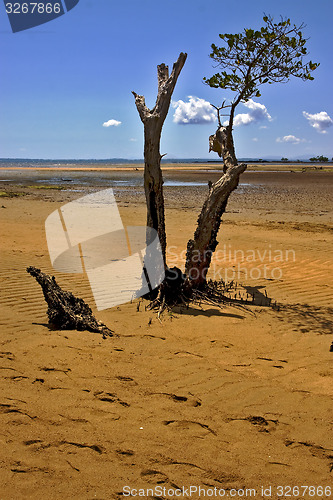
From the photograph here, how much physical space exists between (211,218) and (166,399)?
3.55m

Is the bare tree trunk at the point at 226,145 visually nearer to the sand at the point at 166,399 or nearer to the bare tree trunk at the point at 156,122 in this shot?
the bare tree trunk at the point at 156,122

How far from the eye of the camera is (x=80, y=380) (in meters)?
4.02

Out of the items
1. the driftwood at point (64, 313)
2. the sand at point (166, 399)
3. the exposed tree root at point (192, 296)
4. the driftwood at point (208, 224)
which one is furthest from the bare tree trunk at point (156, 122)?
the driftwood at point (64, 313)

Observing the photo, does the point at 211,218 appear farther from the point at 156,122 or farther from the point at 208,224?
the point at 156,122

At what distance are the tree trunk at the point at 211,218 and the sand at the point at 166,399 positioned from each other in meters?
0.82

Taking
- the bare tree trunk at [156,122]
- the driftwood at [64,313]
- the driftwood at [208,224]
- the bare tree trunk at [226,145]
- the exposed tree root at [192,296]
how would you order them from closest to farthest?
the driftwood at [64,313] → the bare tree trunk at [156,122] → the exposed tree root at [192,296] → the driftwood at [208,224] → the bare tree trunk at [226,145]

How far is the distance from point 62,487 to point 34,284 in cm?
484

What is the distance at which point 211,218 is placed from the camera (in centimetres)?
675

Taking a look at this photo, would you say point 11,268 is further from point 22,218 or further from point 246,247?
point 22,218

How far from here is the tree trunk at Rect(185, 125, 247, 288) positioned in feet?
22.0

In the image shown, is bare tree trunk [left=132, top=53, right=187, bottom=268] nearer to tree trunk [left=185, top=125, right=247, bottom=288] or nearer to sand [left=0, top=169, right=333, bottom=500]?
tree trunk [left=185, top=125, right=247, bottom=288]

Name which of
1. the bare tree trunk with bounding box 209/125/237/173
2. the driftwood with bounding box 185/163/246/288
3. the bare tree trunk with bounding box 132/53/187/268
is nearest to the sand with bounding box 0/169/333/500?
the driftwood with bounding box 185/163/246/288

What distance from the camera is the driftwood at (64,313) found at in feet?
16.9

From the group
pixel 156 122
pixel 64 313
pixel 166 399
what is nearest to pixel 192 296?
pixel 64 313
